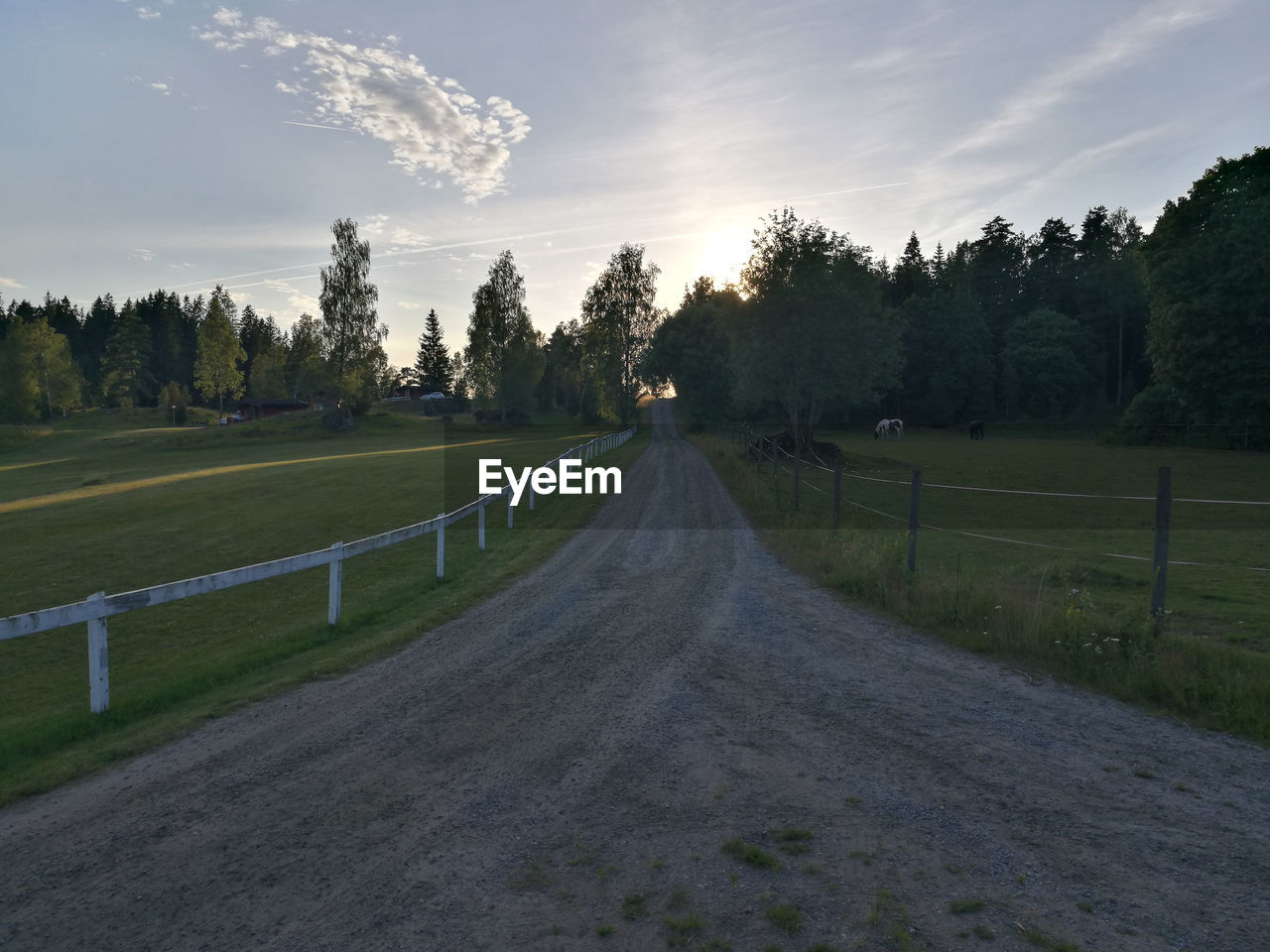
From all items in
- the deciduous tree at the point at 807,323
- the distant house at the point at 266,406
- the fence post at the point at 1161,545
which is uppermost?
the deciduous tree at the point at 807,323

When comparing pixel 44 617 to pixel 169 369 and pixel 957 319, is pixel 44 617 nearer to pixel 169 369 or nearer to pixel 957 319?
pixel 957 319

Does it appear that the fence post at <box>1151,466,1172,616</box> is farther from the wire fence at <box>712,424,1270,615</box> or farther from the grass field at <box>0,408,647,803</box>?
the grass field at <box>0,408,647,803</box>

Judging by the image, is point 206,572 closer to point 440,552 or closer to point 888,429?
point 440,552

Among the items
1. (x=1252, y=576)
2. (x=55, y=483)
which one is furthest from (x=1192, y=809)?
(x=55, y=483)

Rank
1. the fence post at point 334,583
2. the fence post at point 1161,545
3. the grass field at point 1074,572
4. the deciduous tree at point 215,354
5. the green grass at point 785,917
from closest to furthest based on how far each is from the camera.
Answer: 1. the green grass at point 785,917
2. the grass field at point 1074,572
3. the fence post at point 1161,545
4. the fence post at point 334,583
5. the deciduous tree at point 215,354

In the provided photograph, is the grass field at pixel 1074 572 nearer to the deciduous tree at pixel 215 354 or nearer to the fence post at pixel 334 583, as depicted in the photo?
the fence post at pixel 334 583

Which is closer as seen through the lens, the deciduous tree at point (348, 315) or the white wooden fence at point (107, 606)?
the white wooden fence at point (107, 606)

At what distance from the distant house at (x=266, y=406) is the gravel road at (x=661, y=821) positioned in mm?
112171

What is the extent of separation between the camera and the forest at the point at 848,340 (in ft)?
139

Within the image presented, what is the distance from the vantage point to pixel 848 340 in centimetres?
4084

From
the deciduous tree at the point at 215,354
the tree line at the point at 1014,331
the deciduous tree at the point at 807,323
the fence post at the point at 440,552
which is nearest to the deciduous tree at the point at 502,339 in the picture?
the tree line at the point at 1014,331

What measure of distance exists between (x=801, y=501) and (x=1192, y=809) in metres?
19.6

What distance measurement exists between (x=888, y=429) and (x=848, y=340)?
35750 millimetres

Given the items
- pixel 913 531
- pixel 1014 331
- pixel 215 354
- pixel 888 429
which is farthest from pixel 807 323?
pixel 215 354
